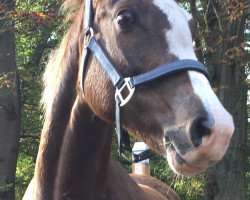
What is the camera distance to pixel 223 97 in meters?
8.24

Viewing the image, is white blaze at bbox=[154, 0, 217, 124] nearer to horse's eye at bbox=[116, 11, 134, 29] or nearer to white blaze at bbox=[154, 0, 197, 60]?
white blaze at bbox=[154, 0, 197, 60]

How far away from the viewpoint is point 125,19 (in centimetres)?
304

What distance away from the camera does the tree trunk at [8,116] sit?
10.2 m

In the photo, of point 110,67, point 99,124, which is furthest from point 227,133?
point 99,124

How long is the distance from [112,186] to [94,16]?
41.4 inches

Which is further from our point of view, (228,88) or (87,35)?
(228,88)

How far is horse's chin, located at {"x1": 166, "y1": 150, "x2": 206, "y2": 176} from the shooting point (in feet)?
8.90

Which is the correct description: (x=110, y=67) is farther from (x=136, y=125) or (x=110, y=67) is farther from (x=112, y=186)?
(x=112, y=186)

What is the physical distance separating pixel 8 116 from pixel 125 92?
7809mm

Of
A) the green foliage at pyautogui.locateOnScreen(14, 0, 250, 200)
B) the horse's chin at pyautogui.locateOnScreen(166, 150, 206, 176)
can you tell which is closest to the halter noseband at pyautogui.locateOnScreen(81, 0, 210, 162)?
the horse's chin at pyautogui.locateOnScreen(166, 150, 206, 176)

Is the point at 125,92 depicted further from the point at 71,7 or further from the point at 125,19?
the point at 71,7

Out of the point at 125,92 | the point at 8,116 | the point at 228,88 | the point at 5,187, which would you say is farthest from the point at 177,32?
the point at 8,116

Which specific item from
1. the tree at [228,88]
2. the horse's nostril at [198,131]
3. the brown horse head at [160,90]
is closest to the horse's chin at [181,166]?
the brown horse head at [160,90]

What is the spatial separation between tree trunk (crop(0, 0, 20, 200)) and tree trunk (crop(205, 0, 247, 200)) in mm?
3674
